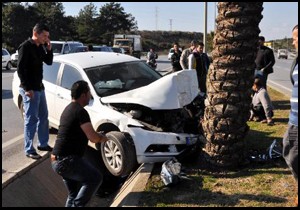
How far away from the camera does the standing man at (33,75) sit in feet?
18.3

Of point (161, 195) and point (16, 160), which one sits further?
point (16, 160)

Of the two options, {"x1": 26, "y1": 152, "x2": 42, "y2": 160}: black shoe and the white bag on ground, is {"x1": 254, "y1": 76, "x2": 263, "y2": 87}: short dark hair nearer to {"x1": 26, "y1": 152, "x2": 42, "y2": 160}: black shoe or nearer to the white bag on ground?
the white bag on ground

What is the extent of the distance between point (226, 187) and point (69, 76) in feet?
11.6

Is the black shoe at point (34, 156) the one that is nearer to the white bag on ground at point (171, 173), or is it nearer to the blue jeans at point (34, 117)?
the blue jeans at point (34, 117)

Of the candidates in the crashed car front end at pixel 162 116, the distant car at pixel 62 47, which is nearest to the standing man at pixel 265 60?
the crashed car front end at pixel 162 116

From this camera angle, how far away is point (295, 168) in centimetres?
363

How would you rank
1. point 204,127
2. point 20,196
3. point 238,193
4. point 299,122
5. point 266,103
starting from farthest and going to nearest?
point 266,103 → point 204,127 → point 20,196 → point 238,193 → point 299,122

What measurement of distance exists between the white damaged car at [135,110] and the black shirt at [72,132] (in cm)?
117

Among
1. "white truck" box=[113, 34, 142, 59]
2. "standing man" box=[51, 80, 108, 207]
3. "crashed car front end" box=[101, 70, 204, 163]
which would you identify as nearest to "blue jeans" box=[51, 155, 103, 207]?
"standing man" box=[51, 80, 108, 207]

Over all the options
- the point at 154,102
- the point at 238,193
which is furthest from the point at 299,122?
the point at 154,102

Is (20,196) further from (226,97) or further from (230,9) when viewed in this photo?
(230,9)

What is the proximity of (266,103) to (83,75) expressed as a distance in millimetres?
3968

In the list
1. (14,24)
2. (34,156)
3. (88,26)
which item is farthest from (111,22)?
(34,156)

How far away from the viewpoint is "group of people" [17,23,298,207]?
3.68m
